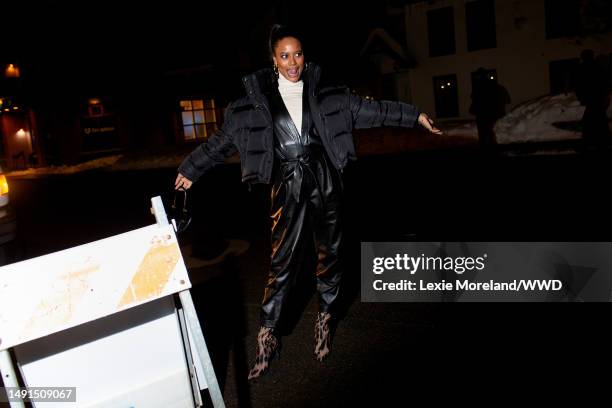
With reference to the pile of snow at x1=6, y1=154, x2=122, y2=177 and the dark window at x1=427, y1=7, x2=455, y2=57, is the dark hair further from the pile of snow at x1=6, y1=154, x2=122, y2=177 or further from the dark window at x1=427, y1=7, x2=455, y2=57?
the dark window at x1=427, y1=7, x2=455, y2=57

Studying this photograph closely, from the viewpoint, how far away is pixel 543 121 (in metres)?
16.0

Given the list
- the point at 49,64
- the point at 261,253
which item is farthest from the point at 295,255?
the point at 49,64

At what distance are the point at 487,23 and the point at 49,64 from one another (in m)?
21.8

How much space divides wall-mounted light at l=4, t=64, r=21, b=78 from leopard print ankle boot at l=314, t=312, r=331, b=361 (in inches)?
1074

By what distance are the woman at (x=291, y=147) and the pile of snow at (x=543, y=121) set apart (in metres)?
13.1

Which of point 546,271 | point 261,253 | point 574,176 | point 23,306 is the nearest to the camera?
point 23,306

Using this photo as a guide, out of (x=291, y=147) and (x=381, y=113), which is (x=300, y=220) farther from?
(x=381, y=113)

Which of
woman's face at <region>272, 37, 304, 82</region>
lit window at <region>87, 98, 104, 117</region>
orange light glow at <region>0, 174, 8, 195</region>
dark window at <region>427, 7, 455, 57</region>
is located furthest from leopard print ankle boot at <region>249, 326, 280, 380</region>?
dark window at <region>427, 7, 455, 57</region>

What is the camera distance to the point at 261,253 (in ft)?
20.3

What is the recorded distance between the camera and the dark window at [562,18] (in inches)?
921

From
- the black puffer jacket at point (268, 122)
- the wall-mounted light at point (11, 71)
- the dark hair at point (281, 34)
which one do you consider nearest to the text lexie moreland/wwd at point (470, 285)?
the black puffer jacket at point (268, 122)

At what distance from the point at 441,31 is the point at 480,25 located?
1.97 m

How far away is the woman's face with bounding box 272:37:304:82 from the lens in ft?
10.6

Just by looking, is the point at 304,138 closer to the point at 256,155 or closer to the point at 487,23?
the point at 256,155
